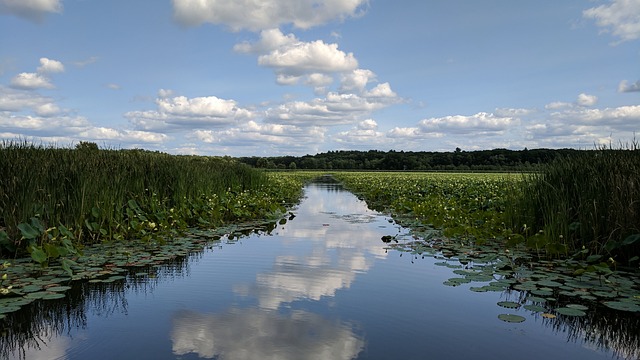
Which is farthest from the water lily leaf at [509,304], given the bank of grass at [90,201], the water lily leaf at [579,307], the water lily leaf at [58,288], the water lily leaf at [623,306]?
the bank of grass at [90,201]

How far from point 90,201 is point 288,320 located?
5397mm

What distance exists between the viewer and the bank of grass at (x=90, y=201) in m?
6.68

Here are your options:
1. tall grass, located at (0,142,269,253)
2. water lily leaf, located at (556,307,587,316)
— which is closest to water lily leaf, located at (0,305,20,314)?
tall grass, located at (0,142,269,253)

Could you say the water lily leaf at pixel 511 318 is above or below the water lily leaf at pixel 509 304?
above

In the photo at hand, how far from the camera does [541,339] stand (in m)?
4.05

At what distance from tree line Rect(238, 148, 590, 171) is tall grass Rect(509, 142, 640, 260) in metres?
51.2

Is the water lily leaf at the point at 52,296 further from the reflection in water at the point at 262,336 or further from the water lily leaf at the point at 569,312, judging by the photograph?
the water lily leaf at the point at 569,312

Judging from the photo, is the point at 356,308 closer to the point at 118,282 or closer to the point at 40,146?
the point at 118,282

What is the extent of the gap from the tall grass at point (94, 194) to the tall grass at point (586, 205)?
7.36m

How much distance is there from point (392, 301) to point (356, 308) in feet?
1.83

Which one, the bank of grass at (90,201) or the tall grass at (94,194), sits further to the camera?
the tall grass at (94,194)

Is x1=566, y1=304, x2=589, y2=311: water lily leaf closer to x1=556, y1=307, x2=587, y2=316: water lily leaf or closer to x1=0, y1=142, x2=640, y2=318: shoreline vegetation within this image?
x1=556, y1=307, x2=587, y2=316: water lily leaf

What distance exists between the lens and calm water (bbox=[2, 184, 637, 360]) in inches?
148

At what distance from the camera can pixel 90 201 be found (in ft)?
26.2
